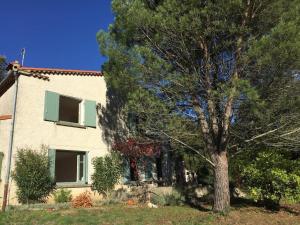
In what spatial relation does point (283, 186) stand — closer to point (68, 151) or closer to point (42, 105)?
point (68, 151)

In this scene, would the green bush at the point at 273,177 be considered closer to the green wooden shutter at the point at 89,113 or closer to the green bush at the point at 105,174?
the green bush at the point at 105,174

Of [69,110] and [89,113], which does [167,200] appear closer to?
[89,113]

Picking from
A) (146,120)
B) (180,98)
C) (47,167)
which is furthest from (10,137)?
(180,98)

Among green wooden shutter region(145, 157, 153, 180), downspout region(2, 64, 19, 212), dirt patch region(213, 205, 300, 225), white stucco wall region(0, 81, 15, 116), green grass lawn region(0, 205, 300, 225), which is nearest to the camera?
green grass lawn region(0, 205, 300, 225)

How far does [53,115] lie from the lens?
15.0m

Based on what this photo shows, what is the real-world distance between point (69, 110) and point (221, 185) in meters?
10.3

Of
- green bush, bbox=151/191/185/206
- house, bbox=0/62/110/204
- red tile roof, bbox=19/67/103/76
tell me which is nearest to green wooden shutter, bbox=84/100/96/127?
house, bbox=0/62/110/204

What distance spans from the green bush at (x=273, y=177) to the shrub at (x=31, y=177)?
8.15 meters

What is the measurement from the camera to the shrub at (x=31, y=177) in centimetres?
1299

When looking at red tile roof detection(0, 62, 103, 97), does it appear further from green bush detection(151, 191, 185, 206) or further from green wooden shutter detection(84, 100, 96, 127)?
green bush detection(151, 191, 185, 206)

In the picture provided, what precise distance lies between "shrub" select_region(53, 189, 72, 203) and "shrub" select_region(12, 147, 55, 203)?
17.0 inches

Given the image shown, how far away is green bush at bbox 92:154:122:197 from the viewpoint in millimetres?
15961

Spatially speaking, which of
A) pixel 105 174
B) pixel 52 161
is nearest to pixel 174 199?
pixel 105 174

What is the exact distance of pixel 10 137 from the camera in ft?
43.7
